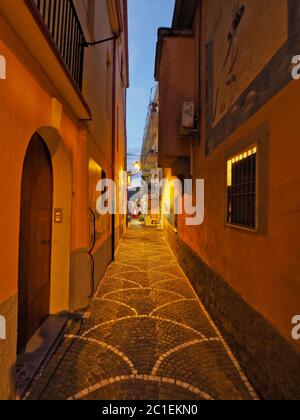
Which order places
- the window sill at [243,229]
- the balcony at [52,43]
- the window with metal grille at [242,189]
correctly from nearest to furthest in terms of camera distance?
the balcony at [52,43] → the window sill at [243,229] → the window with metal grille at [242,189]

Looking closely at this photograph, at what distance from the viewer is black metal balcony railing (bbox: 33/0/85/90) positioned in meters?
3.20

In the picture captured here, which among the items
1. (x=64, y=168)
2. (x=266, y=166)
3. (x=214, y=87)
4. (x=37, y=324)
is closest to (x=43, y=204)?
(x=64, y=168)

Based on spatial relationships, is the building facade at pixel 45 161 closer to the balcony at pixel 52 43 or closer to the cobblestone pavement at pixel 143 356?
the balcony at pixel 52 43

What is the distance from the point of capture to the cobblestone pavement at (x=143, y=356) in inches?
93.7

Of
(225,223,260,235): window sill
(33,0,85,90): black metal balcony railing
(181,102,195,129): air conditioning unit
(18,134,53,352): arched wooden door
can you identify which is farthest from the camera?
(181,102,195,129): air conditioning unit

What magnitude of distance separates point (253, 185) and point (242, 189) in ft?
1.00

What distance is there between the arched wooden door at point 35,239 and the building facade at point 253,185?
2915 millimetres

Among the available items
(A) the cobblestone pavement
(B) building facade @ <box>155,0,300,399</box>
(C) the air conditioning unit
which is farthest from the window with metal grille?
(C) the air conditioning unit

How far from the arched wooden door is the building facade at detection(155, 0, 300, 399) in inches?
115

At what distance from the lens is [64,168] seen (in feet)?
12.7

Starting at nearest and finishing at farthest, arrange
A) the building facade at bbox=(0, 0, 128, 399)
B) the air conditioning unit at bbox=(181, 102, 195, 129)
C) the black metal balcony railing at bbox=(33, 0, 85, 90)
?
Answer: the building facade at bbox=(0, 0, 128, 399), the black metal balcony railing at bbox=(33, 0, 85, 90), the air conditioning unit at bbox=(181, 102, 195, 129)

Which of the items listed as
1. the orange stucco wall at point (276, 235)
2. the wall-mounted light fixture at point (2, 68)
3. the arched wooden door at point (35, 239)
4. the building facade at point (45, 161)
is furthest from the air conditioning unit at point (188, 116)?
the wall-mounted light fixture at point (2, 68)

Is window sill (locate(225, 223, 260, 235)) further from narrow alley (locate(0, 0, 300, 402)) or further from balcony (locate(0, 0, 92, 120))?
→ balcony (locate(0, 0, 92, 120))

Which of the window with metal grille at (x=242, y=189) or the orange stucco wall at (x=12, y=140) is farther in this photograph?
the window with metal grille at (x=242, y=189)
